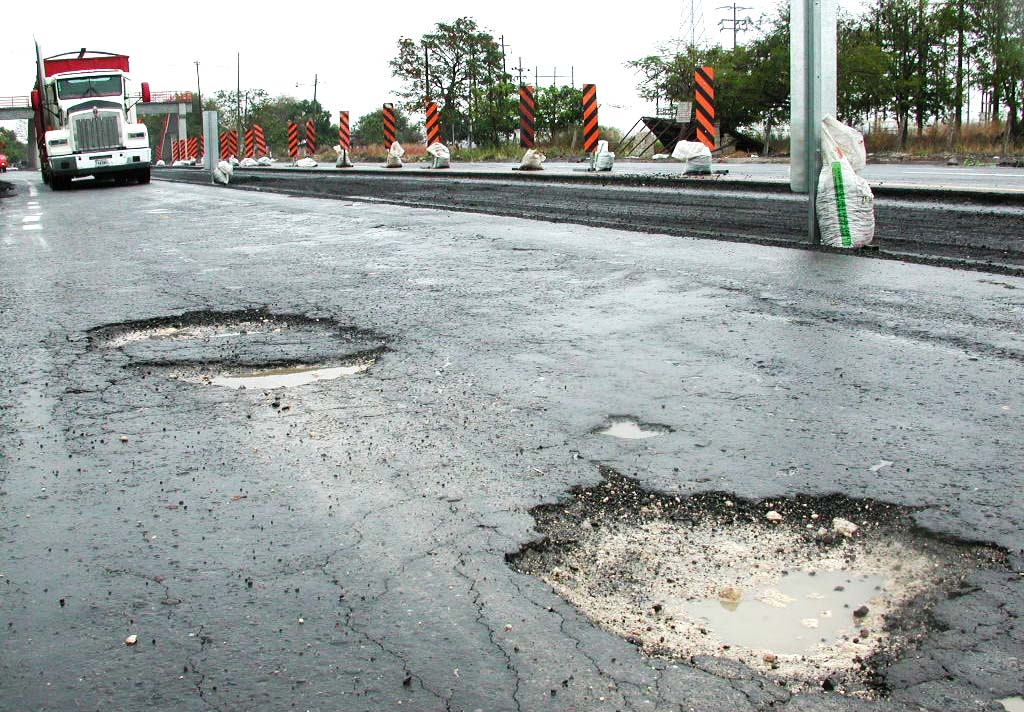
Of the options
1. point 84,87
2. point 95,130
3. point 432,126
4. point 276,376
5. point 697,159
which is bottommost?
point 276,376

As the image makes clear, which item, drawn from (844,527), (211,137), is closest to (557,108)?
(211,137)

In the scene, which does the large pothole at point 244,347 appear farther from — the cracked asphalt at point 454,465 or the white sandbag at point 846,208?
the white sandbag at point 846,208

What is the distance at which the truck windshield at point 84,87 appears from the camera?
24.2m

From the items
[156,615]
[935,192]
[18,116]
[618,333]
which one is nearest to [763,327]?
[618,333]

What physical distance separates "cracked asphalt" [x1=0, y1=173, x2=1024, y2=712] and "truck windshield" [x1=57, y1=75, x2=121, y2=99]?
18613mm

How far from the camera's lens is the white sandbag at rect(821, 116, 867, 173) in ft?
29.1

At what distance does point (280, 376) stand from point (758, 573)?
2936 millimetres

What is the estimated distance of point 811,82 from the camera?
8.98m

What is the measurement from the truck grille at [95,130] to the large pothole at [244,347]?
64.7 feet

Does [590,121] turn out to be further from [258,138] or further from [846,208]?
[258,138]

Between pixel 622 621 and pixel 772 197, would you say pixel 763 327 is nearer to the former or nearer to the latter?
pixel 622 621

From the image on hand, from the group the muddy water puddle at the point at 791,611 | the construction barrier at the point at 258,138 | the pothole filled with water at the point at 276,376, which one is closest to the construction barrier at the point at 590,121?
the pothole filled with water at the point at 276,376

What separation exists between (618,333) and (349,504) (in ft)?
8.92

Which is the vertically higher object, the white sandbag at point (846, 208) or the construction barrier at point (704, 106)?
the construction barrier at point (704, 106)
